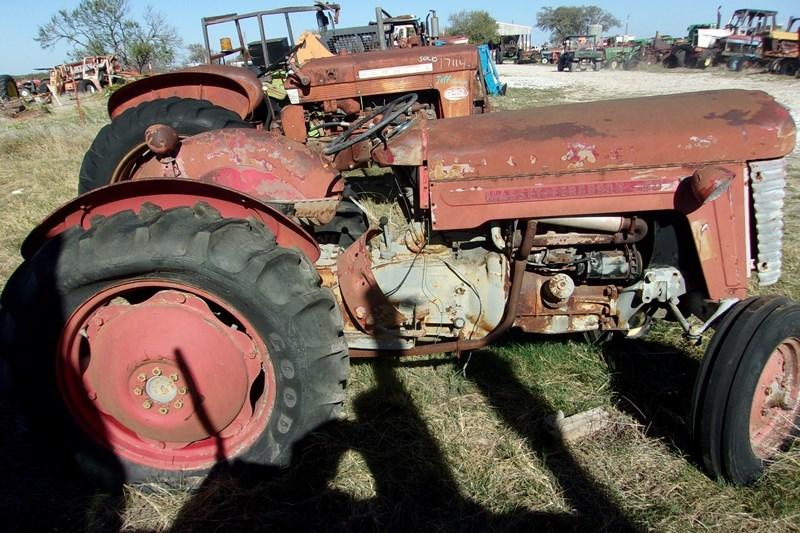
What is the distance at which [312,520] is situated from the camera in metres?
1.99

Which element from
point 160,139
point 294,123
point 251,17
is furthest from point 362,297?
point 251,17

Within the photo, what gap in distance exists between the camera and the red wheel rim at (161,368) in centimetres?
191

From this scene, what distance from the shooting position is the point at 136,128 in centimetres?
381

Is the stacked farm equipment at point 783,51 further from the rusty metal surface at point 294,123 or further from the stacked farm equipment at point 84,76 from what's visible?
the stacked farm equipment at point 84,76

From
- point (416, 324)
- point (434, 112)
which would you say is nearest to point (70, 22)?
point (434, 112)

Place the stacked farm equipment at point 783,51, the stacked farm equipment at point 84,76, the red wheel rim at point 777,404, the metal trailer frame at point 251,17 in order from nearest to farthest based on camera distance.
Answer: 1. the red wheel rim at point 777,404
2. the metal trailer frame at point 251,17
3. the stacked farm equipment at point 783,51
4. the stacked farm equipment at point 84,76

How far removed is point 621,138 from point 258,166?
162 centimetres

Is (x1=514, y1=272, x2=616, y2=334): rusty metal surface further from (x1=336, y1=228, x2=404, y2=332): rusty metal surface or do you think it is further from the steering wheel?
the steering wheel

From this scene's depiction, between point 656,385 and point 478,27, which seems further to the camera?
point 478,27

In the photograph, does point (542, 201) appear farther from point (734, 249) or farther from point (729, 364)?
point (729, 364)

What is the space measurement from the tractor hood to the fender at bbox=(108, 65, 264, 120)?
286 cm

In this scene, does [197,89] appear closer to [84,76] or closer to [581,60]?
[84,76]

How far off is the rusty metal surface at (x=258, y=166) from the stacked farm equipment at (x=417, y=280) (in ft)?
0.41

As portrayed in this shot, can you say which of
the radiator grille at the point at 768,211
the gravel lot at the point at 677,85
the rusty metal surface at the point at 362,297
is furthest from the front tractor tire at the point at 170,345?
the gravel lot at the point at 677,85
